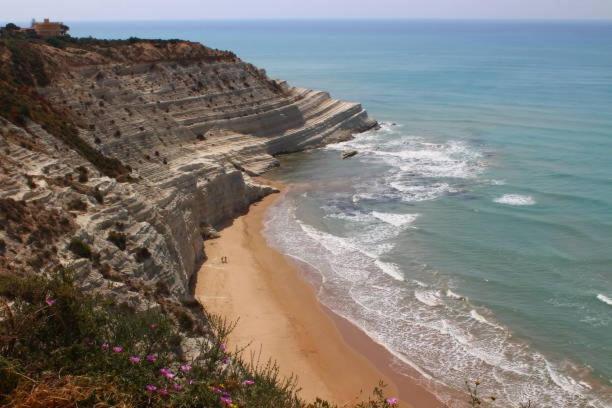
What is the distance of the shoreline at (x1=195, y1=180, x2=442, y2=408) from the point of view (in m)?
23.4

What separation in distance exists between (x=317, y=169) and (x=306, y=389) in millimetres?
34256

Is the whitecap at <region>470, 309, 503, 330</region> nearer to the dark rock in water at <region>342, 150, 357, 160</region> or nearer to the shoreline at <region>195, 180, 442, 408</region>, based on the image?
the shoreline at <region>195, 180, 442, 408</region>

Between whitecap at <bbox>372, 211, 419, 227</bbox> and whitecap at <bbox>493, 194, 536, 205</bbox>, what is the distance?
7.33m

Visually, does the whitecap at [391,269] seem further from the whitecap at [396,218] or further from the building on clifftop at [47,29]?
the building on clifftop at [47,29]

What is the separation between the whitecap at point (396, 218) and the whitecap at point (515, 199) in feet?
24.1

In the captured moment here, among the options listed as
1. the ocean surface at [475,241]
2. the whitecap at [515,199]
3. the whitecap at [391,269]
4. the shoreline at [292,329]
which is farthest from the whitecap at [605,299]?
the whitecap at [515,199]

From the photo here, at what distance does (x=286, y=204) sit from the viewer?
149 ft

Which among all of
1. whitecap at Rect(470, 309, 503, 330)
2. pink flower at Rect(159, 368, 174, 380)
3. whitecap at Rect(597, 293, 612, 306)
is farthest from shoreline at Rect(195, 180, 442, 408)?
whitecap at Rect(597, 293, 612, 306)

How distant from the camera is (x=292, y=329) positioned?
27359 millimetres

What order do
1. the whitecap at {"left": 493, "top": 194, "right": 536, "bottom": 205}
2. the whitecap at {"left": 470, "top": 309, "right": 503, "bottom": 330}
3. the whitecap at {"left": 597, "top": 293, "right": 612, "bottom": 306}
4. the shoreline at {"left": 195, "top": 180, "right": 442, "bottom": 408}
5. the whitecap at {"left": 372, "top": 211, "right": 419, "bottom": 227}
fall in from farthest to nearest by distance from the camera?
1. the whitecap at {"left": 493, "top": 194, "right": 536, "bottom": 205}
2. the whitecap at {"left": 372, "top": 211, "right": 419, "bottom": 227}
3. the whitecap at {"left": 597, "top": 293, "right": 612, "bottom": 306}
4. the whitecap at {"left": 470, "top": 309, "right": 503, "bottom": 330}
5. the shoreline at {"left": 195, "top": 180, "right": 442, "bottom": 408}

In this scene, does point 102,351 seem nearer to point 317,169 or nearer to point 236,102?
point 317,169

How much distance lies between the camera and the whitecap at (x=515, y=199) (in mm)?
43844

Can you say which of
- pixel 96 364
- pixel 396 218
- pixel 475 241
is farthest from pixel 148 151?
pixel 96 364

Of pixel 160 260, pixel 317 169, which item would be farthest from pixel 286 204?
pixel 160 260
